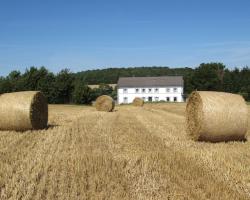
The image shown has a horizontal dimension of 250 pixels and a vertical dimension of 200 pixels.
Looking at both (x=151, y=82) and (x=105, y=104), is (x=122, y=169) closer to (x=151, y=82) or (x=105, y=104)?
(x=105, y=104)

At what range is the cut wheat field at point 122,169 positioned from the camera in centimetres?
662

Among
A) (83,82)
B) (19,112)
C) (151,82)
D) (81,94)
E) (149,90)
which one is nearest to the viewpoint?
(19,112)

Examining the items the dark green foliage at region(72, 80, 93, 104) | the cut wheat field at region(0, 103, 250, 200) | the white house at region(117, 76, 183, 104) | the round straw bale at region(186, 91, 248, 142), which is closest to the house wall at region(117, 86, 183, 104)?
the white house at region(117, 76, 183, 104)

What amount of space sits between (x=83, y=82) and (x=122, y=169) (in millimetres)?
58537

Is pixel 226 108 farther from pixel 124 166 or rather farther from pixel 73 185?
pixel 73 185

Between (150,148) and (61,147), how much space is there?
2.42m

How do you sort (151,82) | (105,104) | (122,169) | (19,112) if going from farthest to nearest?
(151,82) < (105,104) < (19,112) < (122,169)

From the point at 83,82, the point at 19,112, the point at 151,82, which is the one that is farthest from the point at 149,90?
the point at 19,112

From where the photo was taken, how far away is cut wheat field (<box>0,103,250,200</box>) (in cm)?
662

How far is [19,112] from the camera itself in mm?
15086

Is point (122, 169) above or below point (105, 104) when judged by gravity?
below

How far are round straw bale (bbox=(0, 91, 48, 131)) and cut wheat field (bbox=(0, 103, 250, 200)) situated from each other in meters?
2.54

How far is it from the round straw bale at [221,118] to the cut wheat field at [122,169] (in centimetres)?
35

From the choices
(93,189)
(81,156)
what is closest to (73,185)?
(93,189)
